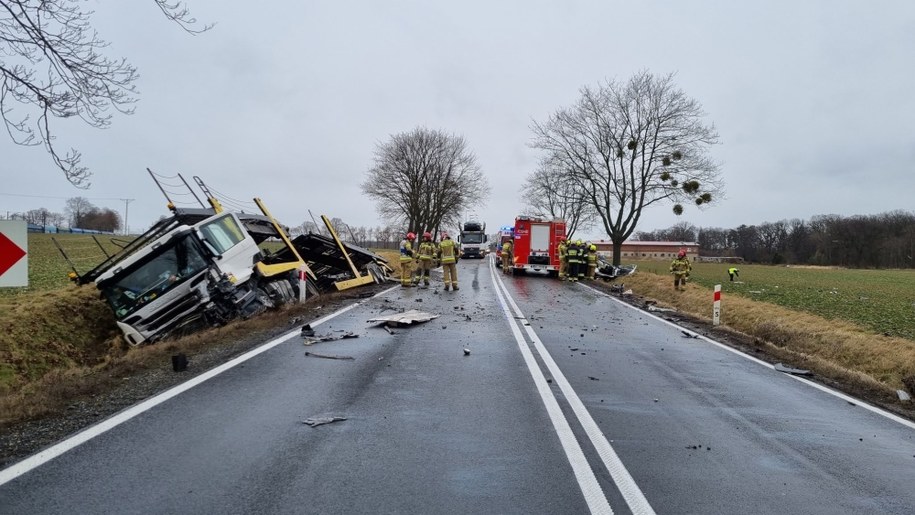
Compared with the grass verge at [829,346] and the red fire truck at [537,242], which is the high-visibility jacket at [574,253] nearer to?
the red fire truck at [537,242]

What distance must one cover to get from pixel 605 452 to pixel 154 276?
8.47m

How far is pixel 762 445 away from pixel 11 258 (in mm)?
6634

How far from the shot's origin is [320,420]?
487 cm

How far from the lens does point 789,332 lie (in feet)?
36.8

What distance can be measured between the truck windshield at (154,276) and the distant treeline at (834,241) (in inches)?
4266

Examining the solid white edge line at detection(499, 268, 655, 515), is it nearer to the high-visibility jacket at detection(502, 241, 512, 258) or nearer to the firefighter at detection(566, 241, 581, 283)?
the firefighter at detection(566, 241, 581, 283)

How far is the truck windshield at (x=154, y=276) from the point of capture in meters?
9.50

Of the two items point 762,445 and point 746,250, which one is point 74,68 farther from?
point 746,250

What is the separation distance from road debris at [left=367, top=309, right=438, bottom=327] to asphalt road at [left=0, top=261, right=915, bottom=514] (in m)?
2.53

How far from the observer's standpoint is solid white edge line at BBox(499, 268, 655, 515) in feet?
11.3

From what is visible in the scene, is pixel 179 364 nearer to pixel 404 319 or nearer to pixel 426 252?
pixel 404 319

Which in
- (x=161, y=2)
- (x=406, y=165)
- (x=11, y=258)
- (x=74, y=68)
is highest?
(x=406, y=165)

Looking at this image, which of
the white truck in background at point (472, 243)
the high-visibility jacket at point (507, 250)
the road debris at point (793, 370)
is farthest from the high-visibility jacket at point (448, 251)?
the white truck in background at point (472, 243)

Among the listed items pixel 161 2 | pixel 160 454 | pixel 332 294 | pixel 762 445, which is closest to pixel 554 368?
pixel 762 445
